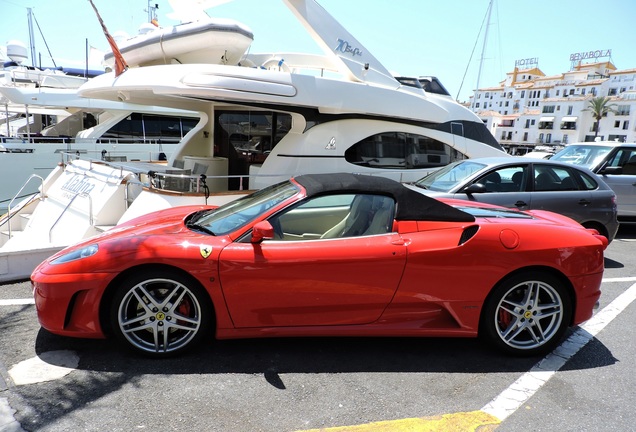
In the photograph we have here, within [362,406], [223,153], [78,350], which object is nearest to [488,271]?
[362,406]

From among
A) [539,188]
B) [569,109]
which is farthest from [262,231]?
[569,109]

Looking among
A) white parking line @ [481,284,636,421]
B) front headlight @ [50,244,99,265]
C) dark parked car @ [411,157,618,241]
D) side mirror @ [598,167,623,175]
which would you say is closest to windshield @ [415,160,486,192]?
dark parked car @ [411,157,618,241]

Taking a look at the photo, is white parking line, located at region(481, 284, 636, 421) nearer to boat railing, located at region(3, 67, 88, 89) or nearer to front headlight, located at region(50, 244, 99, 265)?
front headlight, located at region(50, 244, 99, 265)

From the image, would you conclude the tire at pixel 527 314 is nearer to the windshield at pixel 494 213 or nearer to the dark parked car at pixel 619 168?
the windshield at pixel 494 213

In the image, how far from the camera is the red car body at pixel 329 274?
3178 millimetres

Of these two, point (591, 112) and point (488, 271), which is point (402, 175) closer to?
point (488, 271)

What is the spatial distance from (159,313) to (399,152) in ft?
24.6

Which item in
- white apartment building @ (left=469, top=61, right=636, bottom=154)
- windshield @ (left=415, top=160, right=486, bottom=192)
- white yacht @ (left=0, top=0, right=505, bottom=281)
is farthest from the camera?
white apartment building @ (left=469, top=61, right=636, bottom=154)

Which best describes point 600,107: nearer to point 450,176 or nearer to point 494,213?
point 450,176

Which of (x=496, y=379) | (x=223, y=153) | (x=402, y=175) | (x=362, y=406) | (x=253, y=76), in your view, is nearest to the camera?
(x=362, y=406)

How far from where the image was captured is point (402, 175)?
9711mm

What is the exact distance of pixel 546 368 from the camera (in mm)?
3385

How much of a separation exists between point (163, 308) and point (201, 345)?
1.60ft

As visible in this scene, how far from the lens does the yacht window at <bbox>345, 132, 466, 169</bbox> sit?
9398 mm
